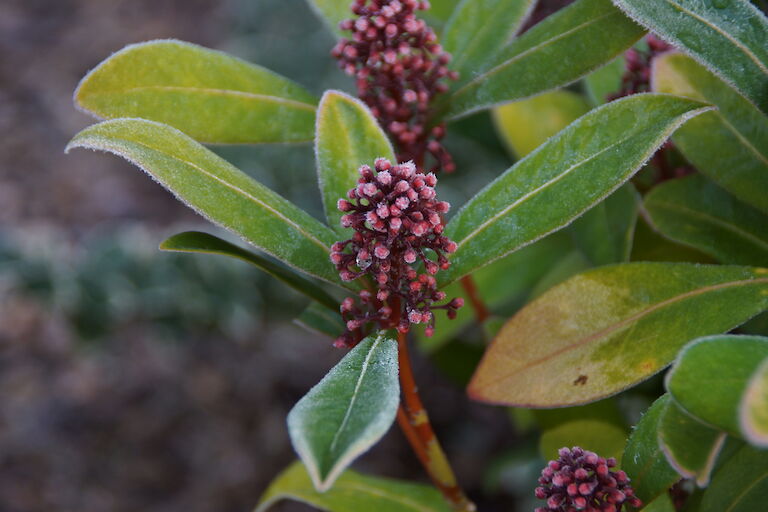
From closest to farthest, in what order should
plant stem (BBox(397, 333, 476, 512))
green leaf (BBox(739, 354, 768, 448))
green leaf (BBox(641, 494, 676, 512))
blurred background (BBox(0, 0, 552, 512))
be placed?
green leaf (BBox(739, 354, 768, 448)) < green leaf (BBox(641, 494, 676, 512)) < plant stem (BBox(397, 333, 476, 512)) < blurred background (BBox(0, 0, 552, 512))

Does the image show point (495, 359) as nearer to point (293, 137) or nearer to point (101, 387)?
point (293, 137)

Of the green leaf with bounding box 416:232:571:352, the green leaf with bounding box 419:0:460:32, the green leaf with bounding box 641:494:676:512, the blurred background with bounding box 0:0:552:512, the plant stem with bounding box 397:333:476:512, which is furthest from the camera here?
the blurred background with bounding box 0:0:552:512

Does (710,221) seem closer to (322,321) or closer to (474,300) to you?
(474,300)

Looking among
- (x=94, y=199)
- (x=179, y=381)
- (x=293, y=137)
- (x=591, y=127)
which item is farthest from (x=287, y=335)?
(x=591, y=127)

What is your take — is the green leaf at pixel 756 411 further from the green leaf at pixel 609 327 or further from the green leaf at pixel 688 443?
the green leaf at pixel 609 327

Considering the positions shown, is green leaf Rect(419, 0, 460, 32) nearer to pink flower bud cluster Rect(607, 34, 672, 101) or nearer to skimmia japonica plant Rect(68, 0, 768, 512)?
skimmia japonica plant Rect(68, 0, 768, 512)

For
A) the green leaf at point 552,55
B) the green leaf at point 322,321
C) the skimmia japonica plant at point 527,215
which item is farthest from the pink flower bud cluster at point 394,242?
the green leaf at point 552,55

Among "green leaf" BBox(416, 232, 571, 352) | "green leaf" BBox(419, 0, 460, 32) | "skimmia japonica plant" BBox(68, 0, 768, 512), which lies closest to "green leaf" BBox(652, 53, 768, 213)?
"skimmia japonica plant" BBox(68, 0, 768, 512)
